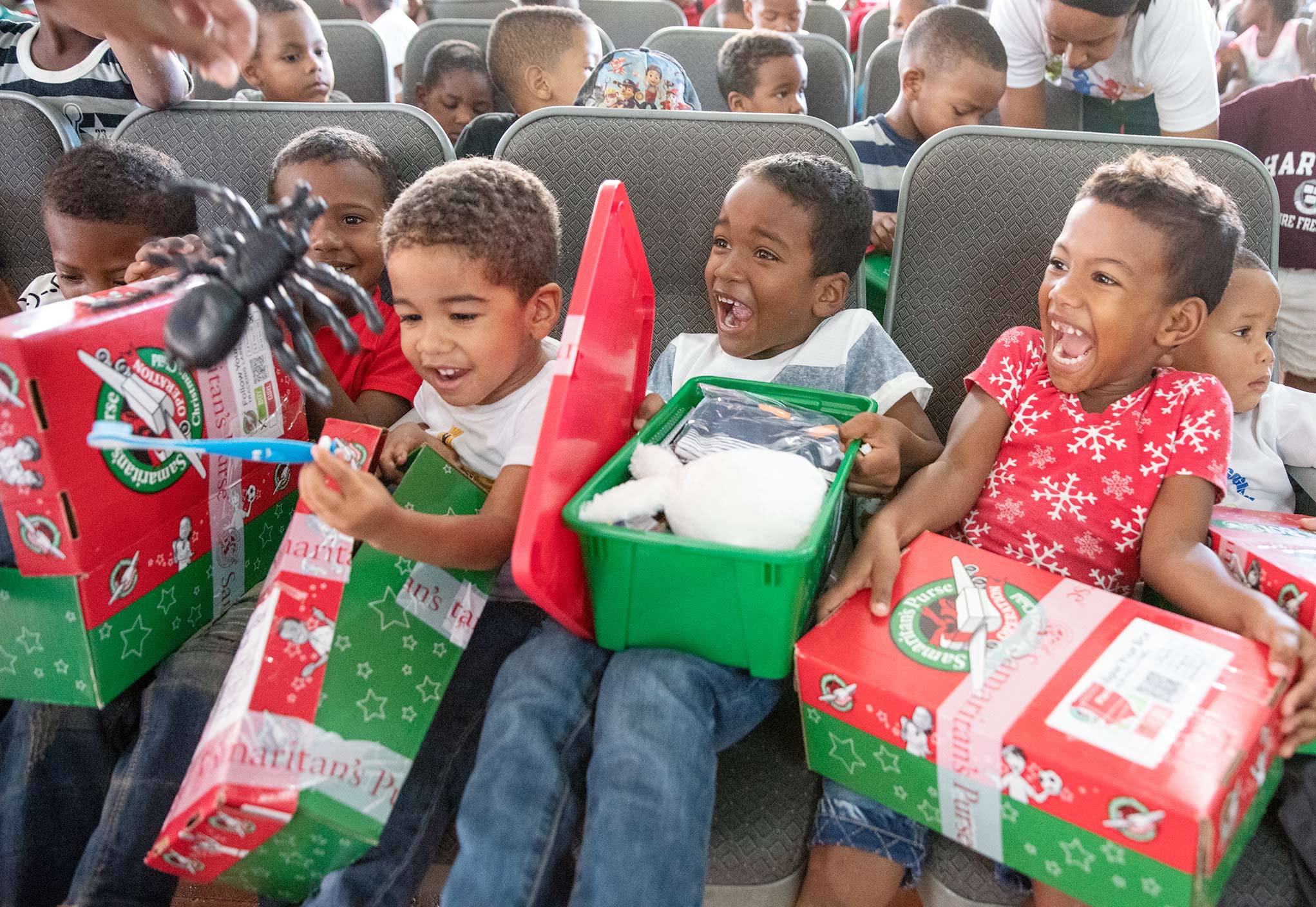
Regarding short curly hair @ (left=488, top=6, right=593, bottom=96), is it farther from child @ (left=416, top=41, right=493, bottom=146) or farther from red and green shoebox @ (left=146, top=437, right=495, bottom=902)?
red and green shoebox @ (left=146, top=437, right=495, bottom=902)

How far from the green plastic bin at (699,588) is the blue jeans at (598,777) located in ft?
0.12

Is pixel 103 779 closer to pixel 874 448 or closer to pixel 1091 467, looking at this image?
pixel 874 448

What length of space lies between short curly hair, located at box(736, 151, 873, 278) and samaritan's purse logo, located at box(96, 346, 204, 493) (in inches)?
34.2

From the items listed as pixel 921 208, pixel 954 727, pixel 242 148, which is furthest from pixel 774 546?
pixel 242 148

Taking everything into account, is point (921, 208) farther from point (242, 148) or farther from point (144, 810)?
point (144, 810)

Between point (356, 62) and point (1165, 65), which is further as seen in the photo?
point (356, 62)

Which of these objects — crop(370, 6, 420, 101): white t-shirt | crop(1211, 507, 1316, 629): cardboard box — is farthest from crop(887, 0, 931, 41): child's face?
crop(1211, 507, 1316, 629): cardboard box

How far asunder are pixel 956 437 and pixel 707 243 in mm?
532

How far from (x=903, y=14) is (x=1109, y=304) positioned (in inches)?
121

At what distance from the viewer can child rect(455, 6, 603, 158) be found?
8.45 feet

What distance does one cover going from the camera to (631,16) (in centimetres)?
388

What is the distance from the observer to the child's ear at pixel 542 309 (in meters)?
1.26

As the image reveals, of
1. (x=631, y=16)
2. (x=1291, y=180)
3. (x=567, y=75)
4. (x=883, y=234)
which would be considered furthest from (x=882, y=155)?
(x=631, y=16)

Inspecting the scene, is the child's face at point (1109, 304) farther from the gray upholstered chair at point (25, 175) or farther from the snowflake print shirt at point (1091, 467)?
the gray upholstered chair at point (25, 175)
